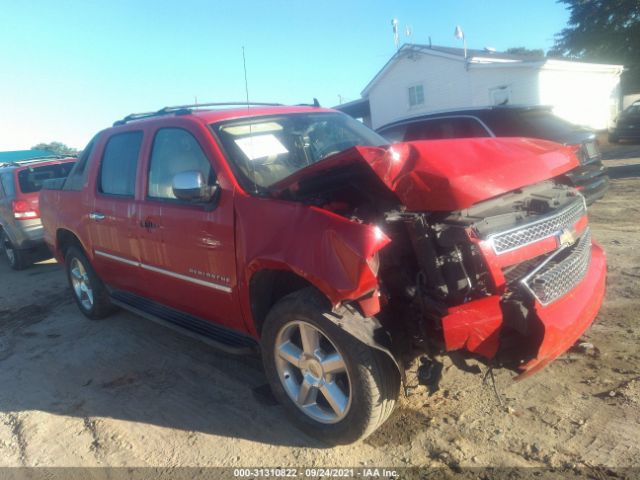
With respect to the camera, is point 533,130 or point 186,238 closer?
point 186,238

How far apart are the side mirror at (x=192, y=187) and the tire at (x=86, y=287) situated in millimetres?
2445

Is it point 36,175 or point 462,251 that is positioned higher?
point 36,175

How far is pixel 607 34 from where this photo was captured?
3472cm

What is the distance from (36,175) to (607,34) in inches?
1497

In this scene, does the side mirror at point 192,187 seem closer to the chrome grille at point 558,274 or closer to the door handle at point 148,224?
the door handle at point 148,224

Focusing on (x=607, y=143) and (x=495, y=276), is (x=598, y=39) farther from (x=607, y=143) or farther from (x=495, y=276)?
(x=495, y=276)

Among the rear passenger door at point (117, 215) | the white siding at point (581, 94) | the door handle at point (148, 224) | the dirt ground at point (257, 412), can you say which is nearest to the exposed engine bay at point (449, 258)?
the dirt ground at point (257, 412)

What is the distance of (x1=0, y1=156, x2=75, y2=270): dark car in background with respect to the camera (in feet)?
27.8

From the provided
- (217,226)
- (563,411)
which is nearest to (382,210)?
(217,226)

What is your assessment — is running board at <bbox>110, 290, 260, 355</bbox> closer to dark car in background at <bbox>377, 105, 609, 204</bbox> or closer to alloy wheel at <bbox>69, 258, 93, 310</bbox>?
alloy wheel at <bbox>69, 258, 93, 310</bbox>

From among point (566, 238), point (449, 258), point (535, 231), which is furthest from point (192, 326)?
point (566, 238)

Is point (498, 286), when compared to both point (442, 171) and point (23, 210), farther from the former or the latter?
point (23, 210)

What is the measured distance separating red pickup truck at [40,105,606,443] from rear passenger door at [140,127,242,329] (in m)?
0.01

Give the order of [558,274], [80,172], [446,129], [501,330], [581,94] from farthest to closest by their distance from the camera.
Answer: [581,94] → [446,129] → [80,172] → [558,274] → [501,330]
